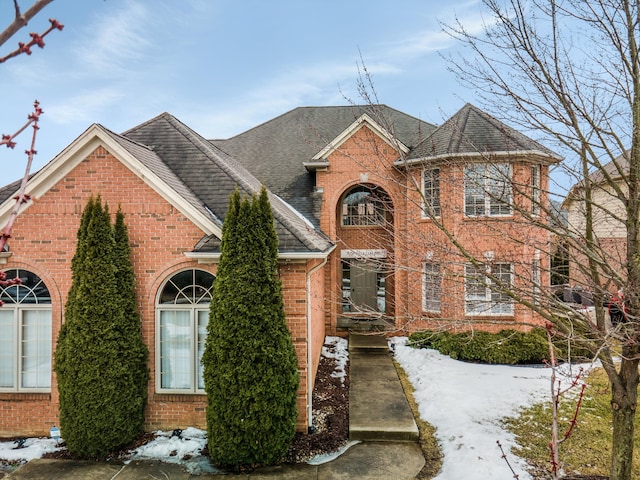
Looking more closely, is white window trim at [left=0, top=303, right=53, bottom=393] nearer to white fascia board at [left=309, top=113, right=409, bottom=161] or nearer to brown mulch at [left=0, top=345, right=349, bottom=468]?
brown mulch at [left=0, top=345, right=349, bottom=468]

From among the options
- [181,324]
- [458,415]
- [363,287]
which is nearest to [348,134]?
[363,287]

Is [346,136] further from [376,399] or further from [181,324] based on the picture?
[181,324]

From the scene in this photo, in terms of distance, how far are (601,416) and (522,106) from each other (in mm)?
7262

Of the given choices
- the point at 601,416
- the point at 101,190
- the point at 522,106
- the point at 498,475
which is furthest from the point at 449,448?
the point at 101,190

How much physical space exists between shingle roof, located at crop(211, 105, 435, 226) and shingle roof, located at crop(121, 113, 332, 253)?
15.0 feet

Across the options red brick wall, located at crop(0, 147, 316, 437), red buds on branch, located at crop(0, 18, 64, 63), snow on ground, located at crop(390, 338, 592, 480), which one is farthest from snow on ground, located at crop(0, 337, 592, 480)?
red buds on branch, located at crop(0, 18, 64, 63)

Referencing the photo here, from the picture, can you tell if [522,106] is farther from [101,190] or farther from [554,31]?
[101,190]

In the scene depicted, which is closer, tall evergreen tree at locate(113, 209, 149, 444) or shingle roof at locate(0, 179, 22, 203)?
tall evergreen tree at locate(113, 209, 149, 444)

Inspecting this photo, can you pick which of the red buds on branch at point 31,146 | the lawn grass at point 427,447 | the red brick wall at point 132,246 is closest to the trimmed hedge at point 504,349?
the lawn grass at point 427,447

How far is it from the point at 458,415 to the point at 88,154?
946 cm

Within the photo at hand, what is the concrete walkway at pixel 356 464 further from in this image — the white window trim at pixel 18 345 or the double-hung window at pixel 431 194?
the double-hung window at pixel 431 194

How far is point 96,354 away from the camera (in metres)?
7.04

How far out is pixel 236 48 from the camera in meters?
5.89

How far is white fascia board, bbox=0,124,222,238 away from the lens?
25.3 ft
